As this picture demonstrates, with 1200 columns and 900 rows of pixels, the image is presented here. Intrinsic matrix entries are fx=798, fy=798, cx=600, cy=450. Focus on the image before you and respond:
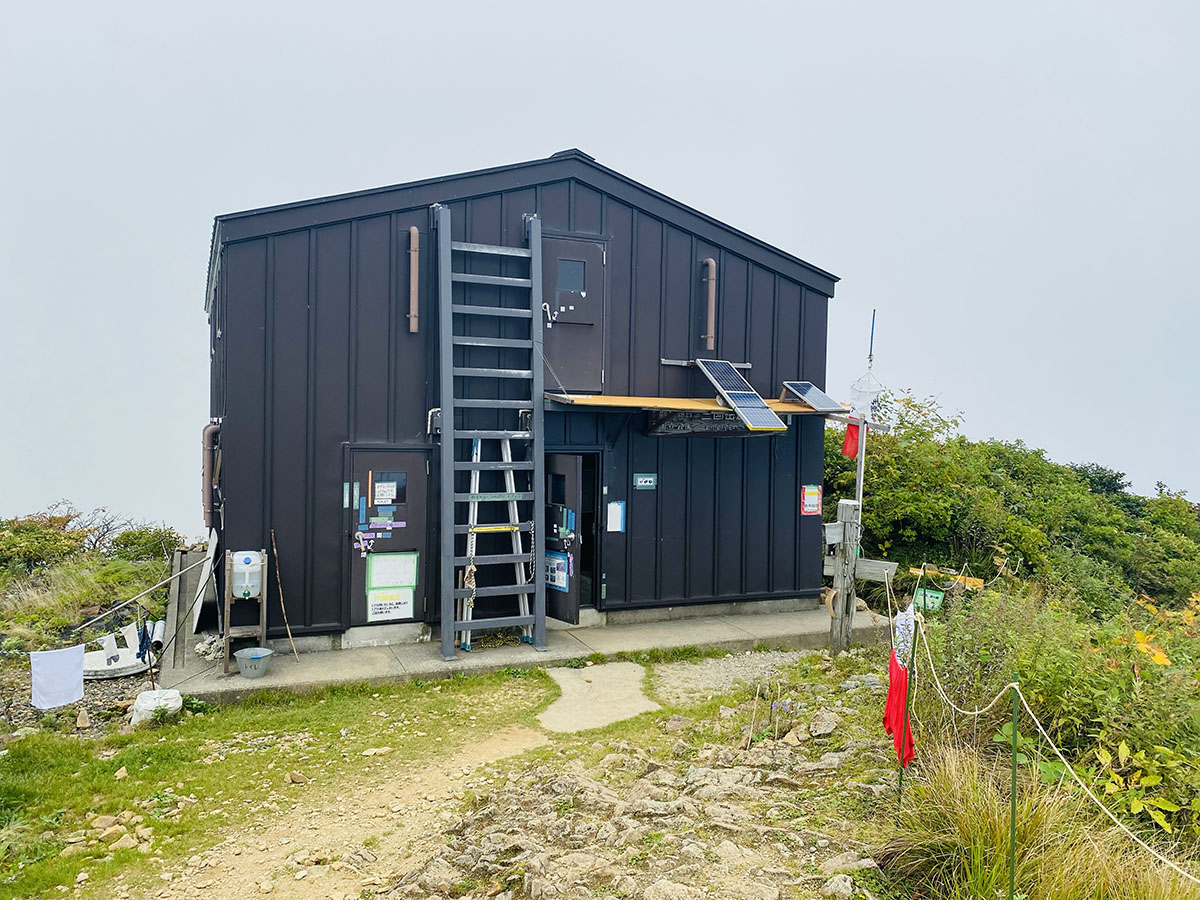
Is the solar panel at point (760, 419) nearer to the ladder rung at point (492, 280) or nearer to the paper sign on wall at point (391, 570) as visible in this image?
the ladder rung at point (492, 280)

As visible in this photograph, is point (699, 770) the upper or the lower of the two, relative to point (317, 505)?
lower

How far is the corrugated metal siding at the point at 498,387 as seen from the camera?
8.37 metres

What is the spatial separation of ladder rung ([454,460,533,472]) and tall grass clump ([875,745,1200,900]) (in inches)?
218

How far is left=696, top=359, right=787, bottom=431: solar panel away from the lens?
8805 mm

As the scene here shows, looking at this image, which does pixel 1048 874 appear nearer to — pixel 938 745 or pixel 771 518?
pixel 938 745

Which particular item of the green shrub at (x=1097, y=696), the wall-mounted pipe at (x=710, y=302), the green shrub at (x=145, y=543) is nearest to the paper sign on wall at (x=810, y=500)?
the wall-mounted pipe at (x=710, y=302)

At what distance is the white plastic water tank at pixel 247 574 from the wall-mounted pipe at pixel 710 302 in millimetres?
5960

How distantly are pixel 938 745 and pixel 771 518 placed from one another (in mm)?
6451

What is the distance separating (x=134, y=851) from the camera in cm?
482

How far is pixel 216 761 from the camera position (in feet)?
20.0

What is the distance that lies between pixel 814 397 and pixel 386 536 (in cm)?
577

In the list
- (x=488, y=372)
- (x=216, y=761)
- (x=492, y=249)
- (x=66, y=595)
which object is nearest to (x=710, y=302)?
(x=492, y=249)

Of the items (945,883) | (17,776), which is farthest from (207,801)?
(945,883)

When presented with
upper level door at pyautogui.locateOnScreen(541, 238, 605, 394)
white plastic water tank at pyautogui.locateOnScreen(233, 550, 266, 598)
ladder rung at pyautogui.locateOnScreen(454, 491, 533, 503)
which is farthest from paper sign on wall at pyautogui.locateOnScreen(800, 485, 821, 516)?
white plastic water tank at pyautogui.locateOnScreen(233, 550, 266, 598)
